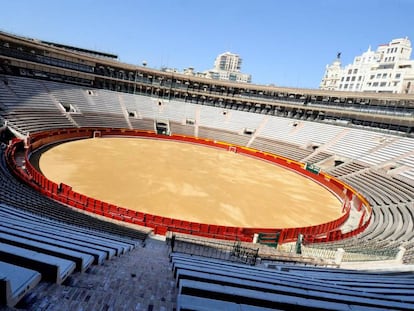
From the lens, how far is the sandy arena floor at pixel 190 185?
22797 mm

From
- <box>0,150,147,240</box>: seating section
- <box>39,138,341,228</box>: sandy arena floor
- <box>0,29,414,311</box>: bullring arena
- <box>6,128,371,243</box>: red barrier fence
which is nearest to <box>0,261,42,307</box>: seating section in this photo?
<box>0,29,414,311</box>: bullring arena

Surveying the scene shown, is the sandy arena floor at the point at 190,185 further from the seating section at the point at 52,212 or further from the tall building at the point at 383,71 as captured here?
the tall building at the point at 383,71

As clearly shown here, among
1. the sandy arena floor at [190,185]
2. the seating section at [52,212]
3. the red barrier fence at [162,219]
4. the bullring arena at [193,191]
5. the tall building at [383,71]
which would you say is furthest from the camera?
the tall building at [383,71]

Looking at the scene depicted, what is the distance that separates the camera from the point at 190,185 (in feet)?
92.9

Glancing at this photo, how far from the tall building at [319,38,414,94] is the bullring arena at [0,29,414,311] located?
42.6m

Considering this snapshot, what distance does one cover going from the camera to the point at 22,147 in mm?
31250

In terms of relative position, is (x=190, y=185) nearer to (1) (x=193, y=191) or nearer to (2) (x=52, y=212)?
(1) (x=193, y=191)

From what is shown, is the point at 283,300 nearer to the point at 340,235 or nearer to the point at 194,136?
the point at 340,235

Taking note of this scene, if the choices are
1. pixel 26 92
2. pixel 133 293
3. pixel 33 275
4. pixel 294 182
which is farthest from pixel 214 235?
pixel 26 92

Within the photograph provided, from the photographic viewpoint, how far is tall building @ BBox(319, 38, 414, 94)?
80.6 meters

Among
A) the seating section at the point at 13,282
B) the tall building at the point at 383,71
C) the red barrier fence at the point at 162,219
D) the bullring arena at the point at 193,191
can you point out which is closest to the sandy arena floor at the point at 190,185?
the bullring arena at the point at 193,191

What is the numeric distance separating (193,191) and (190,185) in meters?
1.63

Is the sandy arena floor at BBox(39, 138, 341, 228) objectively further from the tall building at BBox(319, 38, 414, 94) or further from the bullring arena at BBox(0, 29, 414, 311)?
the tall building at BBox(319, 38, 414, 94)

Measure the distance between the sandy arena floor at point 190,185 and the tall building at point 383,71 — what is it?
64433 millimetres
